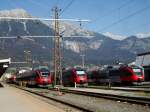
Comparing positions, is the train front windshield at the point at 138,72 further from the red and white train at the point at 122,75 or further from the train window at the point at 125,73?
the train window at the point at 125,73

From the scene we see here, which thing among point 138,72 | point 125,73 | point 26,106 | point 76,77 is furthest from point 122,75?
point 26,106

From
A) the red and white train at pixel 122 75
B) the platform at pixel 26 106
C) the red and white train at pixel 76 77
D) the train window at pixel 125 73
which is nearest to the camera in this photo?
the platform at pixel 26 106

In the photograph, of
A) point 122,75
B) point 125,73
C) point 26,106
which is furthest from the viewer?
point 122,75

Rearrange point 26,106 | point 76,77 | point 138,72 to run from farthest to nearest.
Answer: point 76,77 → point 138,72 → point 26,106

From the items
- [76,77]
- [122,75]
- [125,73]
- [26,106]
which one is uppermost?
[125,73]

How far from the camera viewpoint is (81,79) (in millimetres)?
64062

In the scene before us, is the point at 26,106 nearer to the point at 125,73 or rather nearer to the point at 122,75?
the point at 125,73

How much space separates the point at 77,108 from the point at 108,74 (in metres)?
47.7

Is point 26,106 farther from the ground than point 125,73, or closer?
closer

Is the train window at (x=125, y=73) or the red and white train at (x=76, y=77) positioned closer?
the train window at (x=125, y=73)

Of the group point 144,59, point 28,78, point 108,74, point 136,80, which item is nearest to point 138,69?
point 136,80

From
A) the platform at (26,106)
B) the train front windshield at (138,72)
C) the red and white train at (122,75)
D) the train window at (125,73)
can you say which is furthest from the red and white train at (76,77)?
the platform at (26,106)

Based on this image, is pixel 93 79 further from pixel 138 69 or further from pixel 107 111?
pixel 107 111

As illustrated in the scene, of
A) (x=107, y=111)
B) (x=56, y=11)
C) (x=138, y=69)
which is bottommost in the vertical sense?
(x=107, y=111)
